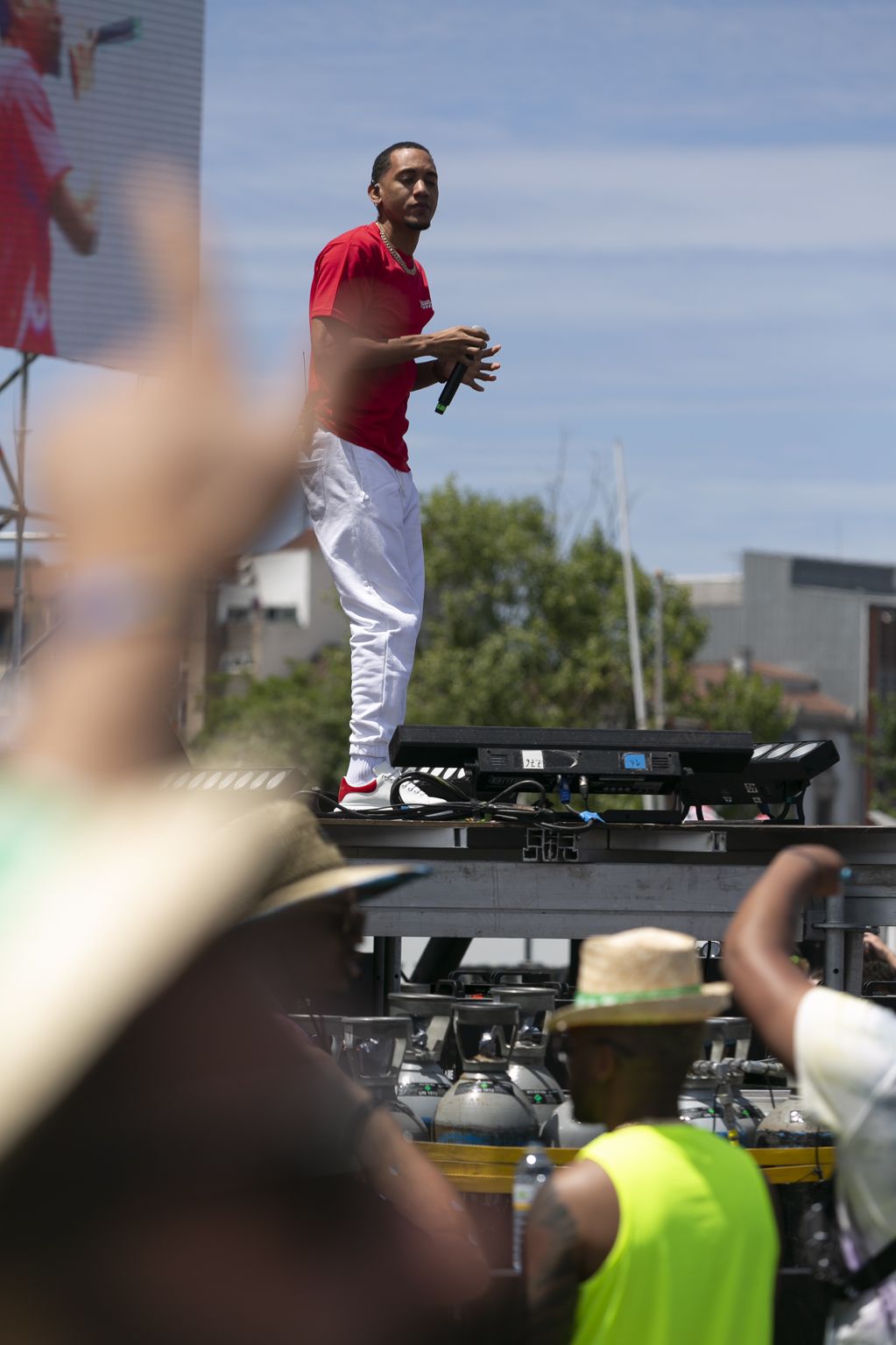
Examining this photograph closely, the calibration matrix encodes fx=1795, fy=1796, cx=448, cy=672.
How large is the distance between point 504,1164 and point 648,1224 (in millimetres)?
1921

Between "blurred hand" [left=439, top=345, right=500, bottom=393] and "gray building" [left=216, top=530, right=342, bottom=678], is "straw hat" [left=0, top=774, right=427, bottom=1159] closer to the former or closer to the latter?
"blurred hand" [left=439, top=345, right=500, bottom=393]

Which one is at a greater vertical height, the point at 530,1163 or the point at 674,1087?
the point at 674,1087

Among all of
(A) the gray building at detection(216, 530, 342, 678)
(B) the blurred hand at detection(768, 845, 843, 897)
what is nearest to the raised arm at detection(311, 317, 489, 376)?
(B) the blurred hand at detection(768, 845, 843, 897)

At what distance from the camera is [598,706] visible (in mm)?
50344

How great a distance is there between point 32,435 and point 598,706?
49.0m

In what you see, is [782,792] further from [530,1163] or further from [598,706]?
[598,706]

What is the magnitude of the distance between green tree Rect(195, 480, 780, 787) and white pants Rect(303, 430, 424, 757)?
141 feet

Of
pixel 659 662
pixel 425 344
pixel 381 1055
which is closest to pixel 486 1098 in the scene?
pixel 381 1055

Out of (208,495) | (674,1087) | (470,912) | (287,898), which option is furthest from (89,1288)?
(470,912)

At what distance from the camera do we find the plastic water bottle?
93.6 inches

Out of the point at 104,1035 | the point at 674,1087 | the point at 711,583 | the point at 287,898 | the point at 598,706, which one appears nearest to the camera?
the point at 104,1035

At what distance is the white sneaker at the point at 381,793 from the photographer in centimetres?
514

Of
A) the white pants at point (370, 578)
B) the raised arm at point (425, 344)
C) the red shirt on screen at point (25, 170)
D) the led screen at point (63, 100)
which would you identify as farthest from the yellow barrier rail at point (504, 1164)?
the red shirt on screen at point (25, 170)

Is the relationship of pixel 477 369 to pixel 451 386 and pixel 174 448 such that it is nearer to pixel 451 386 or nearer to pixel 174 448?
pixel 451 386
